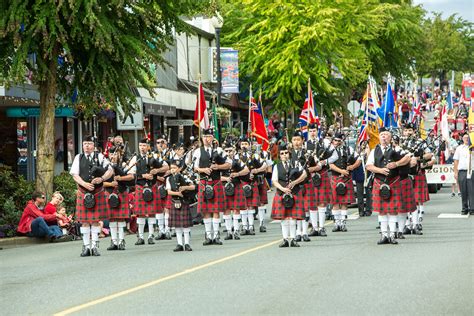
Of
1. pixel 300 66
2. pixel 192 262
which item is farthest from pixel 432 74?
pixel 192 262

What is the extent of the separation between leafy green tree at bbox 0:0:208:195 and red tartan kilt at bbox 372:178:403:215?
6.10 m

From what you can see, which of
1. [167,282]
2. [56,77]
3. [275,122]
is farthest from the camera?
[275,122]

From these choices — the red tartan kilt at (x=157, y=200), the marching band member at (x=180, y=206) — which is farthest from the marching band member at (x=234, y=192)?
the marching band member at (x=180, y=206)

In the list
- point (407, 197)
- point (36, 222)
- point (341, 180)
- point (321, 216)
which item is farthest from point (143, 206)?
point (407, 197)

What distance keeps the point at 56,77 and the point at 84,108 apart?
1.21 metres

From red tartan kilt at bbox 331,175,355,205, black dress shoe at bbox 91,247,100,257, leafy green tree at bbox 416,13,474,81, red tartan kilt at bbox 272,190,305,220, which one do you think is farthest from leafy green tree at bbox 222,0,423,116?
leafy green tree at bbox 416,13,474,81

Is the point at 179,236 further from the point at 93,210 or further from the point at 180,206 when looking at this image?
the point at 93,210

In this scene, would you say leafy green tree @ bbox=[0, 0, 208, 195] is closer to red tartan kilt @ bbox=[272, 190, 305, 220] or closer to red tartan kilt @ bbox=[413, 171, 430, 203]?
red tartan kilt @ bbox=[272, 190, 305, 220]

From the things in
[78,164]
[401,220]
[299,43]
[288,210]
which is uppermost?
[299,43]

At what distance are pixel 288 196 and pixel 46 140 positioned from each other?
7212mm

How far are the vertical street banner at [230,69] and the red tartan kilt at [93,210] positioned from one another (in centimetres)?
2307

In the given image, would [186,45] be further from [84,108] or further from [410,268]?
[410,268]

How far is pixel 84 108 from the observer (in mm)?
23281

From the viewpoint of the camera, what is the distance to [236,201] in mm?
19422
